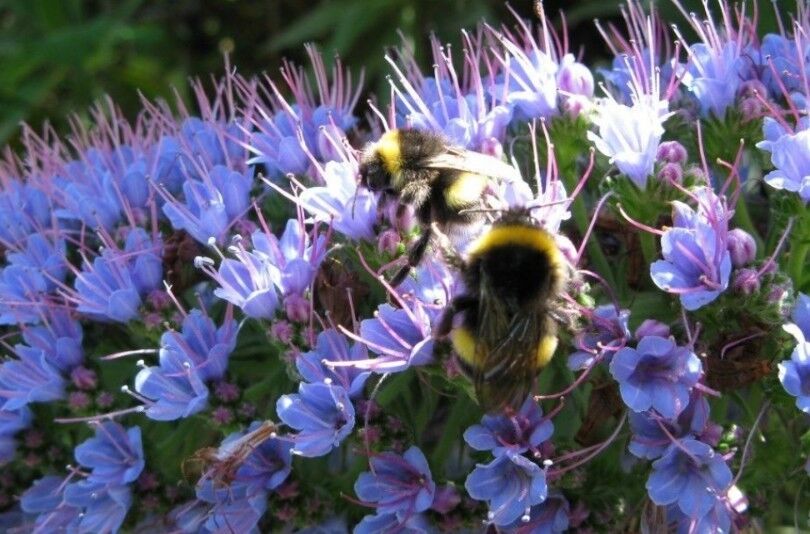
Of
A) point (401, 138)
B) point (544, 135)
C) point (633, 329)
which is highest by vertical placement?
point (401, 138)

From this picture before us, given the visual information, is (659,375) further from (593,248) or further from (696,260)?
(593,248)

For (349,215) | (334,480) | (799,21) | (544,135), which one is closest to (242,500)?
(334,480)

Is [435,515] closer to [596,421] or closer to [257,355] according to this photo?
[596,421]

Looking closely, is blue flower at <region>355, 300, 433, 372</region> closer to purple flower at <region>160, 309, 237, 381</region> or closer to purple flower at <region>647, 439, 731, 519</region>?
purple flower at <region>160, 309, 237, 381</region>

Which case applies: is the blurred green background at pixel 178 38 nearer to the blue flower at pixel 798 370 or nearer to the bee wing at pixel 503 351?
the blue flower at pixel 798 370

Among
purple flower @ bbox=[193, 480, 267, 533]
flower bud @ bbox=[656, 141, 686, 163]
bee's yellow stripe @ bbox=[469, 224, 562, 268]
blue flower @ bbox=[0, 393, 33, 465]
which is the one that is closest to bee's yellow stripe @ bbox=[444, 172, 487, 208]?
bee's yellow stripe @ bbox=[469, 224, 562, 268]

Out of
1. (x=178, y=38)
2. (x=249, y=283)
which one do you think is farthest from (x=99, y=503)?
(x=178, y=38)

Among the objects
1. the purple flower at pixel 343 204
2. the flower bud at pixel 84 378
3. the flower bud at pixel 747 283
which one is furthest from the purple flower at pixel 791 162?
the flower bud at pixel 84 378
